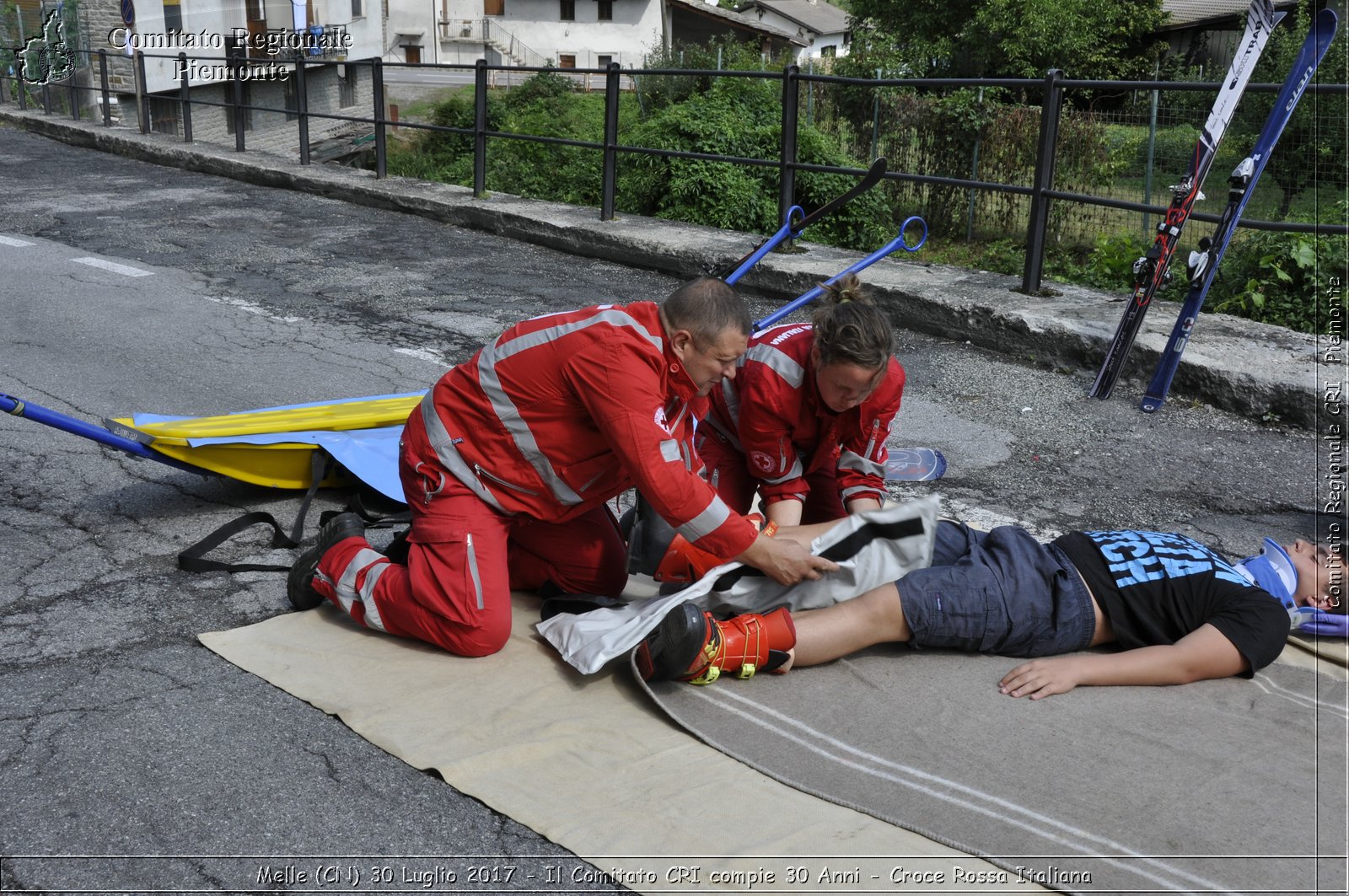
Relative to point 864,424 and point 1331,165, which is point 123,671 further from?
point 1331,165

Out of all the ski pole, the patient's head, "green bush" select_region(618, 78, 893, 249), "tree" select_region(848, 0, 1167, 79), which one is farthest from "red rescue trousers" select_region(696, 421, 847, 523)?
"tree" select_region(848, 0, 1167, 79)

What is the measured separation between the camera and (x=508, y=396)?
2.81 m

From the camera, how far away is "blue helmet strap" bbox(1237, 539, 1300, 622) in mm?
2922

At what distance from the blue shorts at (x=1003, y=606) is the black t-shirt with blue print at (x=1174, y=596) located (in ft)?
0.21

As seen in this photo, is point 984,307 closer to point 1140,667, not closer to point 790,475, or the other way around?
point 790,475

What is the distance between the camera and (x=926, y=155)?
12.7m

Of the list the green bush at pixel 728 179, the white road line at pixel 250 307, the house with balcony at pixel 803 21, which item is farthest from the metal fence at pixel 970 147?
the house with balcony at pixel 803 21

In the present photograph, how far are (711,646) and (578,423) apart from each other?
614mm

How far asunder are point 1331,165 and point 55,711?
229 inches

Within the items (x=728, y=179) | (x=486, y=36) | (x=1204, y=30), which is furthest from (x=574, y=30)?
(x=728, y=179)

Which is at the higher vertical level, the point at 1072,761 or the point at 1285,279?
the point at 1285,279

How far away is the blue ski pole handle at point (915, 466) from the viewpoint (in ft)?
13.6

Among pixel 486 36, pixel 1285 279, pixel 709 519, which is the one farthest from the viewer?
pixel 486 36

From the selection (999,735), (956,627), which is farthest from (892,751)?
(956,627)
